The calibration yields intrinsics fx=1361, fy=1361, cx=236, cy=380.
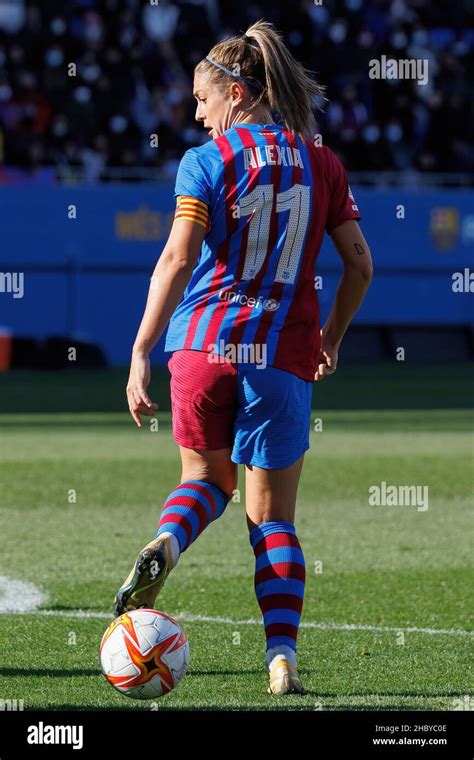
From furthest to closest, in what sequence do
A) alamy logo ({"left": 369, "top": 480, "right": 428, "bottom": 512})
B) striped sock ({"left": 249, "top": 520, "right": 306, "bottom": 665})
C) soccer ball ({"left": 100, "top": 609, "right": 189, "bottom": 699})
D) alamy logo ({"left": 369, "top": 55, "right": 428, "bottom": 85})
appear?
alamy logo ({"left": 369, "top": 55, "right": 428, "bottom": 85}) < alamy logo ({"left": 369, "top": 480, "right": 428, "bottom": 512}) < striped sock ({"left": 249, "top": 520, "right": 306, "bottom": 665}) < soccer ball ({"left": 100, "top": 609, "right": 189, "bottom": 699})

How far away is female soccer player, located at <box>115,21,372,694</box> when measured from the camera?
4.34 meters

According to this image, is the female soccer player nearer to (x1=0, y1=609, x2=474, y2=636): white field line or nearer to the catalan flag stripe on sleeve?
the catalan flag stripe on sleeve

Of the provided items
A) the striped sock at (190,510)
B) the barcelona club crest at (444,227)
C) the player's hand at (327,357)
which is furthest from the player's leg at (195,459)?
the barcelona club crest at (444,227)

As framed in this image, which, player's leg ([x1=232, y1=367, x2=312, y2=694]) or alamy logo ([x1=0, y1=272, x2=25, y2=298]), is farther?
alamy logo ([x1=0, y1=272, x2=25, y2=298])

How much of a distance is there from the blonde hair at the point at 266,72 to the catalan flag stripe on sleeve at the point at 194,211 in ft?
1.45

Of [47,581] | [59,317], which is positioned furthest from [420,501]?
[59,317]

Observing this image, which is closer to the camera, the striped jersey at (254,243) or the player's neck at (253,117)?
the striped jersey at (254,243)

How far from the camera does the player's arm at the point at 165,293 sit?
427cm

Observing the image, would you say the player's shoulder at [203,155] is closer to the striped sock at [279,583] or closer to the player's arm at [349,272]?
the player's arm at [349,272]

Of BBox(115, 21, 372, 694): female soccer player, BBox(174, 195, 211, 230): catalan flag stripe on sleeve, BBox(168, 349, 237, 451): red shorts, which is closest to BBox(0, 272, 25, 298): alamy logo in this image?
BBox(115, 21, 372, 694): female soccer player

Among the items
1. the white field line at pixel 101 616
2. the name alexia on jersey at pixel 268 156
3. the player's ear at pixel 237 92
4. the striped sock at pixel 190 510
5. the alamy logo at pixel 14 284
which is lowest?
the alamy logo at pixel 14 284
